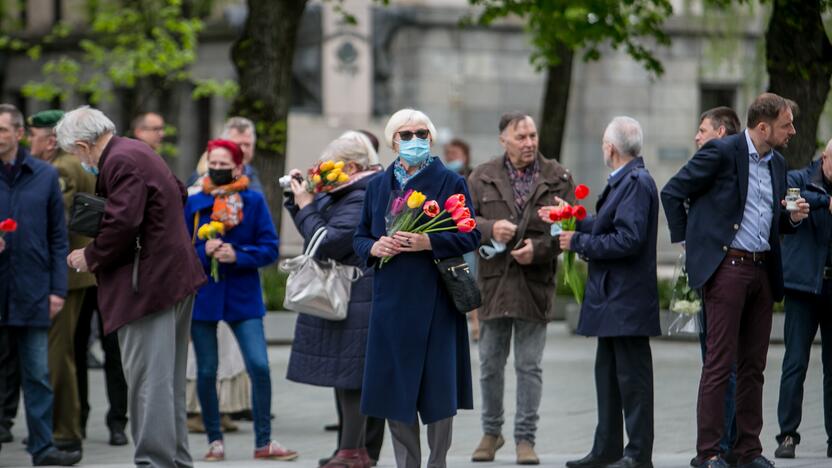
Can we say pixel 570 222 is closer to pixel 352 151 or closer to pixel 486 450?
pixel 352 151

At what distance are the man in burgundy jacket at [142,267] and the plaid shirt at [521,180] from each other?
2.39m

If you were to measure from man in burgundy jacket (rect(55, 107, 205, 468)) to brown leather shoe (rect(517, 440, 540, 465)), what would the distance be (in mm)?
2219

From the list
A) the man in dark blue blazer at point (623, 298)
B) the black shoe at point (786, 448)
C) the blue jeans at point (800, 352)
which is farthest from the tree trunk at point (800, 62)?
the man in dark blue blazer at point (623, 298)

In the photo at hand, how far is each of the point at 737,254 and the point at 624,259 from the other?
0.70 meters

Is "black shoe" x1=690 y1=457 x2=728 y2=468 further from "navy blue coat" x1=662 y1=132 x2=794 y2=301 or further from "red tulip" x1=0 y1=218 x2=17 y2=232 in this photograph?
"red tulip" x1=0 y1=218 x2=17 y2=232

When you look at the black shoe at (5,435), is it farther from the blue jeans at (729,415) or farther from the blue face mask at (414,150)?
the blue jeans at (729,415)

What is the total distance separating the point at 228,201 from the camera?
10.5 metres

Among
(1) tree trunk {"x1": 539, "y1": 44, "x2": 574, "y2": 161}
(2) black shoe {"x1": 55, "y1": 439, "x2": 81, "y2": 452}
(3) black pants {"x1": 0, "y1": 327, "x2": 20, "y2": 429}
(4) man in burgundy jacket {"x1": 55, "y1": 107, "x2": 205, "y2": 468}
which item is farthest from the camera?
(1) tree trunk {"x1": 539, "y1": 44, "x2": 574, "y2": 161}

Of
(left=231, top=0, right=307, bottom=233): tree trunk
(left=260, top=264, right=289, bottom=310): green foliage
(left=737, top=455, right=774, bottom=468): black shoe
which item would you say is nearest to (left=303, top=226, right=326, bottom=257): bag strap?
(left=737, top=455, right=774, bottom=468): black shoe

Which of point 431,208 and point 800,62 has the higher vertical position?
point 800,62

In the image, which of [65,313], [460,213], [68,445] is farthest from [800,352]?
[65,313]

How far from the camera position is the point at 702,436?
28.7ft

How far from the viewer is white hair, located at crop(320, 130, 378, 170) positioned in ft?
31.1

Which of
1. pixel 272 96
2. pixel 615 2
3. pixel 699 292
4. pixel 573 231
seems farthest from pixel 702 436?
pixel 615 2
